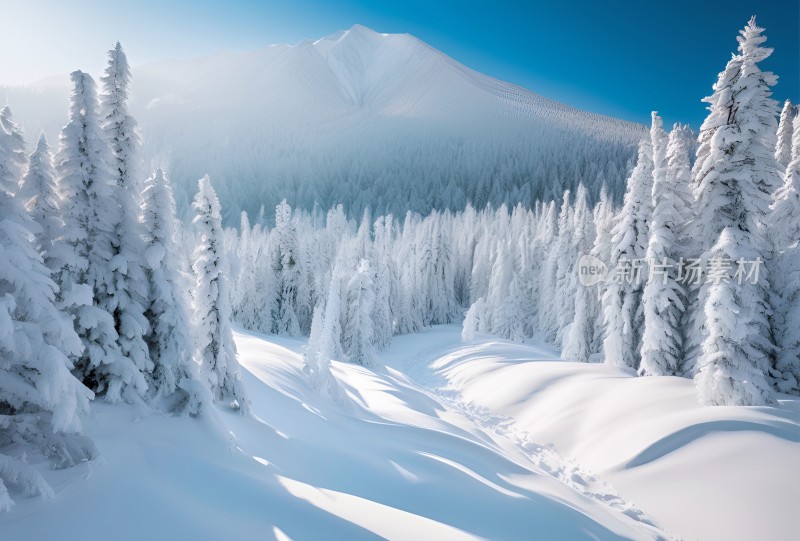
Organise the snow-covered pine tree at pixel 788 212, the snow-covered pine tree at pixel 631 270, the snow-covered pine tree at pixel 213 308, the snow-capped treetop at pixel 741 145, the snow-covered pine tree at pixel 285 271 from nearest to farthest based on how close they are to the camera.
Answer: the snow-covered pine tree at pixel 213 308 → the snow-capped treetop at pixel 741 145 → the snow-covered pine tree at pixel 788 212 → the snow-covered pine tree at pixel 631 270 → the snow-covered pine tree at pixel 285 271

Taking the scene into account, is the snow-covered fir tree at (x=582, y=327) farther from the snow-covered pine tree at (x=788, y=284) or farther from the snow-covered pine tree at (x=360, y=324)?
the snow-covered pine tree at (x=360, y=324)

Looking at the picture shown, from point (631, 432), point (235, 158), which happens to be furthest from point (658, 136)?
point (235, 158)

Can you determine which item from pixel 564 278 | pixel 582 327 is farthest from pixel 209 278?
pixel 564 278

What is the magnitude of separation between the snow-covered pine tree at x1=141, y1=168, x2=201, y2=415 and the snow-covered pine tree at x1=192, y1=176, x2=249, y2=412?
6.38ft

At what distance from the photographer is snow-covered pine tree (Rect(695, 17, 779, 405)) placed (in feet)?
45.7

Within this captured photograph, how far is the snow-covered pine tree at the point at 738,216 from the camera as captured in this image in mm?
13922

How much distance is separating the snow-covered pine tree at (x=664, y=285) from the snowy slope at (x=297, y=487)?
8238 millimetres

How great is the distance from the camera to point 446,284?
6844cm

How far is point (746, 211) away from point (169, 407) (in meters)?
20.7

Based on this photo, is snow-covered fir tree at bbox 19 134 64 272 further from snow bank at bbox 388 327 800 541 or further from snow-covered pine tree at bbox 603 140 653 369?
snow-covered pine tree at bbox 603 140 653 369

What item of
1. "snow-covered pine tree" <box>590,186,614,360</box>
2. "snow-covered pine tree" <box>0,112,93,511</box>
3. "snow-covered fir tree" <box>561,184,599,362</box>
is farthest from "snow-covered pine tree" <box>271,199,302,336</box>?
"snow-covered pine tree" <box>0,112,93,511</box>

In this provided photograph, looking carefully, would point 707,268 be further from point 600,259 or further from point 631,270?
point 600,259

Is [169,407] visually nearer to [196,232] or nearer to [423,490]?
[196,232]

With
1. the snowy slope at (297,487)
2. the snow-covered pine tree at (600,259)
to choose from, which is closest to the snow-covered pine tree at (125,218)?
the snowy slope at (297,487)
